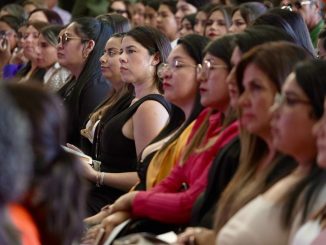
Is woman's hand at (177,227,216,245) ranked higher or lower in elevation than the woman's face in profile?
lower

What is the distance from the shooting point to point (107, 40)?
18.6 ft

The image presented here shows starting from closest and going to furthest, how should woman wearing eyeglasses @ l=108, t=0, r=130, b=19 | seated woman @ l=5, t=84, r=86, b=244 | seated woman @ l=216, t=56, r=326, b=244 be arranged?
seated woman @ l=5, t=84, r=86, b=244 → seated woman @ l=216, t=56, r=326, b=244 → woman wearing eyeglasses @ l=108, t=0, r=130, b=19

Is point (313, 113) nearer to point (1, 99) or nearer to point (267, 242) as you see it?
point (267, 242)

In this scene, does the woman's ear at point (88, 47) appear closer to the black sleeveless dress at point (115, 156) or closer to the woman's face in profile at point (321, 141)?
the black sleeveless dress at point (115, 156)

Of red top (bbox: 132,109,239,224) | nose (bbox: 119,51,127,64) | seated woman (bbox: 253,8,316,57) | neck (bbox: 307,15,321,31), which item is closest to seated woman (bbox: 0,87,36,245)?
red top (bbox: 132,109,239,224)

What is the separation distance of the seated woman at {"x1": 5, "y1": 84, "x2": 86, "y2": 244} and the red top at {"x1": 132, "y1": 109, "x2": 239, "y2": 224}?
1079mm

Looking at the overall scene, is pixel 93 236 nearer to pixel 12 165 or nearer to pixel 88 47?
pixel 12 165

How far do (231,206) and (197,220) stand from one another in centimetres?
28

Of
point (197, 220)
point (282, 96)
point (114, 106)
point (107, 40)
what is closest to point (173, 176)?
point (197, 220)

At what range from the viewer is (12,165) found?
204cm

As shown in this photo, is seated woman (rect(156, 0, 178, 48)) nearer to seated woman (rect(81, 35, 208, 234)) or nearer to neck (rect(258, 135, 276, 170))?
seated woman (rect(81, 35, 208, 234))

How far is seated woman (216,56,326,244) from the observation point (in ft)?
9.12

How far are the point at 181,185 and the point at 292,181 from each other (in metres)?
0.78

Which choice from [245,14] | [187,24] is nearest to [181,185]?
[245,14]
